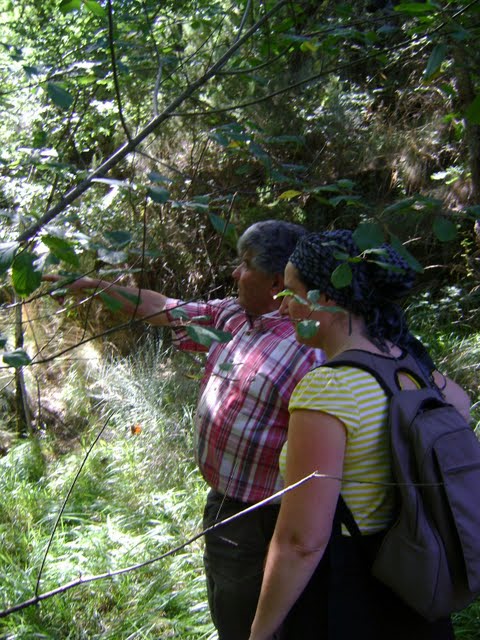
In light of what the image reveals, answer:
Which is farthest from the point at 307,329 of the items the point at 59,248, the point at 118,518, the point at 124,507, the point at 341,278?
the point at 124,507

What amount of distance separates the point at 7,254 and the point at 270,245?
4.00ft

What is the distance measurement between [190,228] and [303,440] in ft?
16.7

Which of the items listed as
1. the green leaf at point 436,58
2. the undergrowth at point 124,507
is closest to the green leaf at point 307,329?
the green leaf at point 436,58

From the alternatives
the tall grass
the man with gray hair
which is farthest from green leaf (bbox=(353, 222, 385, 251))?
the tall grass

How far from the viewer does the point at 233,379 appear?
199cm

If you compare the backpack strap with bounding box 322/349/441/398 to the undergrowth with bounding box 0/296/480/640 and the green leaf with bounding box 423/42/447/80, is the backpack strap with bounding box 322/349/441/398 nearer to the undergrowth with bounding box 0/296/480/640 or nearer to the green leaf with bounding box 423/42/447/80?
the green leaf with bounding box 423/42/447/80

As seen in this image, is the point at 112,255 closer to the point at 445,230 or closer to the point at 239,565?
the point at 445,230

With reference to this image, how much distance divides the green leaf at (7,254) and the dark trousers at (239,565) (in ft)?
3.58

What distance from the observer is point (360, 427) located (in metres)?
1.38

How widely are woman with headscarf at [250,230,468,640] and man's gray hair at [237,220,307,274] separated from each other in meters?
0.57

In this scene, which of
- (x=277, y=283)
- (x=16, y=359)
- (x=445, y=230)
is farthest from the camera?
(x=277, y=283)

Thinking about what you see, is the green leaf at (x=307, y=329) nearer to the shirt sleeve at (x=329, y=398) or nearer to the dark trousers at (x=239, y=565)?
the shirt sleeve at (x=329, y=398)

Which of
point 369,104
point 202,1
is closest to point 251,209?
point 369,104

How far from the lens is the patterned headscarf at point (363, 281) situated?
1.52 meters
